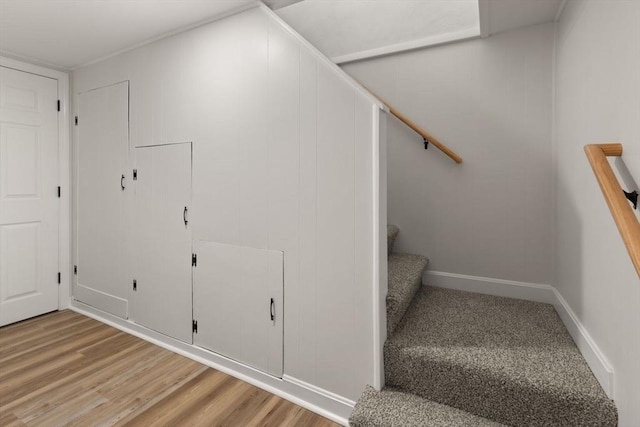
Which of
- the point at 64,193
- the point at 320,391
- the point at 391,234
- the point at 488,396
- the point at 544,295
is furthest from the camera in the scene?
the point at 64,193

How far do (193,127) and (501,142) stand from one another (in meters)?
2.13

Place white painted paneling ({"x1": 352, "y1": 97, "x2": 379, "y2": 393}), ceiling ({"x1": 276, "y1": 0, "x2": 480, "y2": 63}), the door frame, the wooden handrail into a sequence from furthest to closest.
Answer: the door frame → ceiling ({"x1": 276, "y1": 0, "x2": 480, "y2": 63}) → white painted paneling ({"x1": 352, "y1": 97, "x2": 379, "y2": 393}) → the wooden handrail

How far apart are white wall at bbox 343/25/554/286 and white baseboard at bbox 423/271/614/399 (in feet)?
0.10

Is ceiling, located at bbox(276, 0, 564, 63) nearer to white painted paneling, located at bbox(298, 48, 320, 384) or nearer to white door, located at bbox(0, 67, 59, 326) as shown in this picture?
white painted paneling, located at bbox(298, 48, 320, 384)

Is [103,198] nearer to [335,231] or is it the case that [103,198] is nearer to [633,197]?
[335,231]

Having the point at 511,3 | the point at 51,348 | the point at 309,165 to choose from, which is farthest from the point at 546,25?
the point at 51,348

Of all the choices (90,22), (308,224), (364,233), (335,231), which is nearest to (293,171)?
(308,224)

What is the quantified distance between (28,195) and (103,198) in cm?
73

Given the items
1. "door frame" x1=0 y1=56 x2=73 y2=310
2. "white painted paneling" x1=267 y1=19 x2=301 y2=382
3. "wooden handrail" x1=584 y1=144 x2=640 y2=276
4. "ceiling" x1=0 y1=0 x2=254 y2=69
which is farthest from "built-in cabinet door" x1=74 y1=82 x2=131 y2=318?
"wooden handrail" x1=584 y1=144 x2=640 y2=276

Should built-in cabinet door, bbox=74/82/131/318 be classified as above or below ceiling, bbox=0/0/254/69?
below

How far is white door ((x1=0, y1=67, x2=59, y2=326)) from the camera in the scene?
9.06 feet

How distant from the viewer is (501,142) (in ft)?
7.25

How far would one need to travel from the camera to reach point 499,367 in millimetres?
1401

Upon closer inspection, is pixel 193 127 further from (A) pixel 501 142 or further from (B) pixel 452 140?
(A) pixel 501 142
